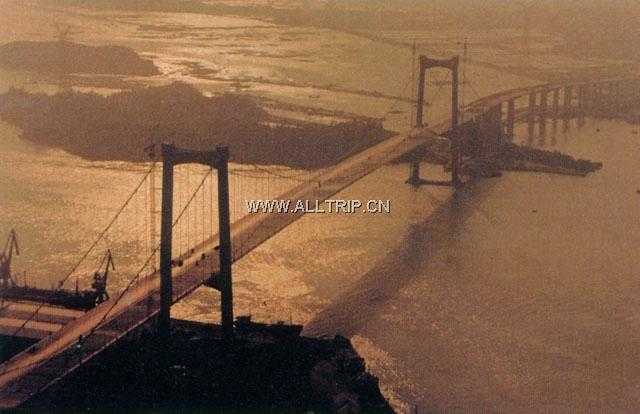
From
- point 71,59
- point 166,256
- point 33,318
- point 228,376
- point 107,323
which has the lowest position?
point 228,376

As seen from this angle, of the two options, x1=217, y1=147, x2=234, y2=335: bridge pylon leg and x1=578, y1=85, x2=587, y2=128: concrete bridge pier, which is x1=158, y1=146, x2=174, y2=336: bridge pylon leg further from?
x1=578, y1=85, x2=587, y2=128: concrete bridge pier

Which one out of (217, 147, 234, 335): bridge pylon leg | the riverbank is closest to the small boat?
the riverbank

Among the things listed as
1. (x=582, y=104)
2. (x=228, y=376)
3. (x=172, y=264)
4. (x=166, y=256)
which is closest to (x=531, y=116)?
(x=582, y=104)

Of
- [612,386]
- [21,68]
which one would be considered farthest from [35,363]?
[21,68]

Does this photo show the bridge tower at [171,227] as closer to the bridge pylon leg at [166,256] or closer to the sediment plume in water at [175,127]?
the bridge pylon leg at [166,256]

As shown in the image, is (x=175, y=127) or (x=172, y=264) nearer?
(x=172, y=264)

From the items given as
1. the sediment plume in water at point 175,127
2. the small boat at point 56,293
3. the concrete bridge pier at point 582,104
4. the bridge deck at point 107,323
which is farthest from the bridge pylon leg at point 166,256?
the concrete bridge pier at point 582,104

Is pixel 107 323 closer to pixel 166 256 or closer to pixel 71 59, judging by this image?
pixel 166 256

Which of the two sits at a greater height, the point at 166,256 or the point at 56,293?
the point at 166,256
